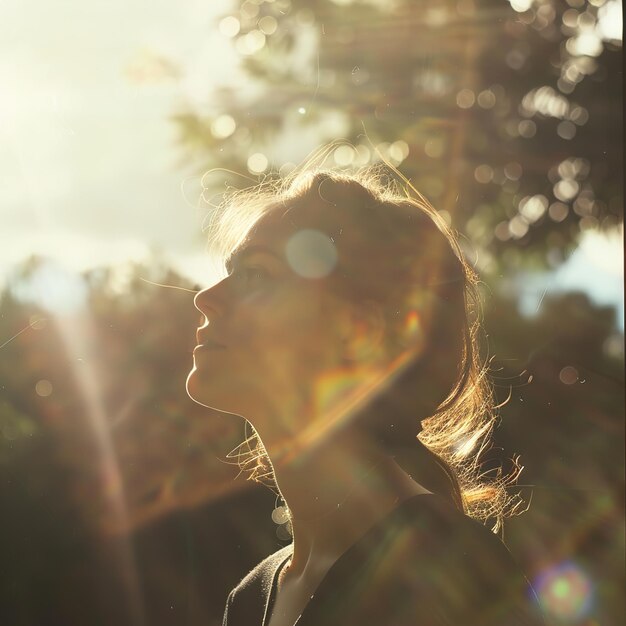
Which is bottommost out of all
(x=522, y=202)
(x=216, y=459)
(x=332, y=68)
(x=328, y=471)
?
(x=216, y=459)

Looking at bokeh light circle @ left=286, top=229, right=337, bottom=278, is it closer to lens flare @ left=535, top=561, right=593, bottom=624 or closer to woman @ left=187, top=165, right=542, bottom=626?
woman @ left=187, top=165, right=542, bottom=626

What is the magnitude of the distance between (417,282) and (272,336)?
Answer: 0.97 feet

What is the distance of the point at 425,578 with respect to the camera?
2.63ft

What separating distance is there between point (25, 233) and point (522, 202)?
1.93 metres

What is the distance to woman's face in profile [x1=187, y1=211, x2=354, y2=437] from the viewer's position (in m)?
1.05

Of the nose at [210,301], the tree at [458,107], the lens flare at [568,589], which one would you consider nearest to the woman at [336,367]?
the nose at [210,301]

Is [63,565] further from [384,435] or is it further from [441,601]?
[441,601]

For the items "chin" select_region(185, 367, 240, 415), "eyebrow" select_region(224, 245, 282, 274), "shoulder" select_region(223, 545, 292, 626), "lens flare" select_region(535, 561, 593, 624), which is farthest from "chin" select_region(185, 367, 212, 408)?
"lens flare" select_region(535, 561, 593, 624)

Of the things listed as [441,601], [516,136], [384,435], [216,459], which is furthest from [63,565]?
[516,136]

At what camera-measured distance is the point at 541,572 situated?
2.00 metres

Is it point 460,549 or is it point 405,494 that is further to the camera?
point 405,494

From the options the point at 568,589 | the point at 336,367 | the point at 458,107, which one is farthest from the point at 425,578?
the point at 458,107

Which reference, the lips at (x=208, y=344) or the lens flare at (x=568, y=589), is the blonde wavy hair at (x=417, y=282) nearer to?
the lips at (x=208, y=344)

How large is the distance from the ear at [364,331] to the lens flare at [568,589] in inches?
42.4
